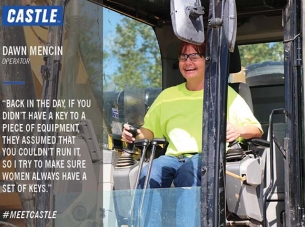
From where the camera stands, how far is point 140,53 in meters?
5.25

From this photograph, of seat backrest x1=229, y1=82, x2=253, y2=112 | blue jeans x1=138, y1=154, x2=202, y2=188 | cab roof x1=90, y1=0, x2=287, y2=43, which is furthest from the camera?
cab roof x1=90, y1=0, x2=287, y2=43

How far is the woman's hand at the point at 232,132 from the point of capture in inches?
139

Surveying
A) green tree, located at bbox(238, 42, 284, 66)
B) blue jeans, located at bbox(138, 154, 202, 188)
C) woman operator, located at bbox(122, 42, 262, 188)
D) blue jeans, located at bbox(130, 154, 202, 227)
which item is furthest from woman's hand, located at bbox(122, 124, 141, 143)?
green tree, located at bbox(238, 42, 284, 66)

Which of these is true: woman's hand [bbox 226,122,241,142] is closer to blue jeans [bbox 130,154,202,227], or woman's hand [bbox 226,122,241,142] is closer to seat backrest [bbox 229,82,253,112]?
blue jeans [bbox 130,154,202,227]

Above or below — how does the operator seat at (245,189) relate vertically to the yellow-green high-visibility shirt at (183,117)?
below

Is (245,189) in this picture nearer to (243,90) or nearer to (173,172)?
(173,172)

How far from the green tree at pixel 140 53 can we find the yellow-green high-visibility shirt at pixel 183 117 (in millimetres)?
344

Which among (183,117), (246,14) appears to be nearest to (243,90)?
(246,14)

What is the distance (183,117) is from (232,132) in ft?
1.35

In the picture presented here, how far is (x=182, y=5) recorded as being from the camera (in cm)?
304

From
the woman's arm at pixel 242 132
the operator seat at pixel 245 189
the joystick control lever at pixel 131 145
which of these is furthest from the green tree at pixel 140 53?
the operator seat at pixel 245 189

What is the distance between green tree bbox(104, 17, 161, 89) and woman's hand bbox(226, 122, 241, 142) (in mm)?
953

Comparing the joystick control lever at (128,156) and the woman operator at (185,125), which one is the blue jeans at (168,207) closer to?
the woman operator at (185,125)

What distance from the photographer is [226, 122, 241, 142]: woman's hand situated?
11.6 feet
